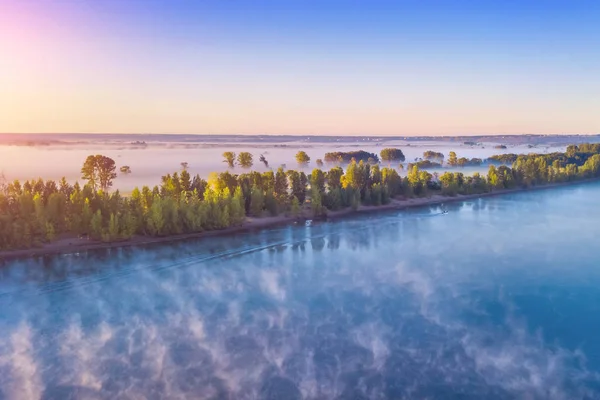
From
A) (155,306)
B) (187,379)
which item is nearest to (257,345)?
(187,379)

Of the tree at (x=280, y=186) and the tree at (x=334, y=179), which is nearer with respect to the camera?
the tree at (x=280, y=186)

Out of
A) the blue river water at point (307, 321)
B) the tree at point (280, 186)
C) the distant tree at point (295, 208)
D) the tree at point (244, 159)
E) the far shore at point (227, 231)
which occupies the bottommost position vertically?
the blue river water at point (307, 321)

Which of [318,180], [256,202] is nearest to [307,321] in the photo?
[256,202]

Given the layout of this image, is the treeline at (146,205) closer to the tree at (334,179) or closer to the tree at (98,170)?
the tree at (98,170)

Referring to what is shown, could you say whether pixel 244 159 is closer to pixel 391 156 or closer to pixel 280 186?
pixel 280 186

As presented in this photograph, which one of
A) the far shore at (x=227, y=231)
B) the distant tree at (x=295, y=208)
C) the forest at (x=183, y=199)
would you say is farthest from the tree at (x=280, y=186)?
the far shore at (x=227, y=231)

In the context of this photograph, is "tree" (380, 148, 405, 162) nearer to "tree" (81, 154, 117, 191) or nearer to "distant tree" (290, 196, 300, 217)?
"distant tree" (290, 196, 300, 217)
